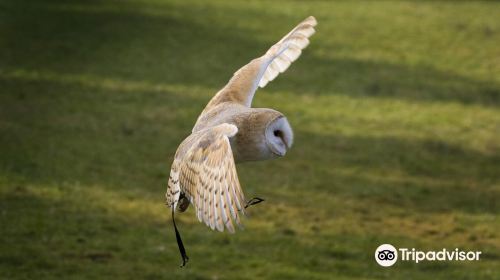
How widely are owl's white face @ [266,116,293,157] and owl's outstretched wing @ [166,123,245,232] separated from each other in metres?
0.21

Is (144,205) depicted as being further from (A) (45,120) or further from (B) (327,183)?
(A) (45,120)

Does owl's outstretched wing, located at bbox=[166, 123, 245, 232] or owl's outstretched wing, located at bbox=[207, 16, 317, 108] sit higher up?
owl's outstretched wing, located at bbox=[207, 16, 317, 108]

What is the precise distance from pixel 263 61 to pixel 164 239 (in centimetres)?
305

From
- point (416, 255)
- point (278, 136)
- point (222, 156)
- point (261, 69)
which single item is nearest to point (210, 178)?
point (222, 156)

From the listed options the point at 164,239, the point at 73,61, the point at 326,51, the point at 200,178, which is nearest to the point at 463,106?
the point at 326,51

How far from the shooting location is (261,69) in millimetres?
7953

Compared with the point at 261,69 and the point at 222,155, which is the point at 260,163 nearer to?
the point at 261,69

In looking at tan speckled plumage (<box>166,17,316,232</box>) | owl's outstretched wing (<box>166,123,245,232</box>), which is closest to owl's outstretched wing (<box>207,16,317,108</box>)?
tan speckled plumage (<box>166,17,316,232</box>)

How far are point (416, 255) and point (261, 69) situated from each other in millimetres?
3334

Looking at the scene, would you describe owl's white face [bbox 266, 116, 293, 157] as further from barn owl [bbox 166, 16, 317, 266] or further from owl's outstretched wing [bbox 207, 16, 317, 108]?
owl's outstretched wing [bbox 207, 16, 317, 108]

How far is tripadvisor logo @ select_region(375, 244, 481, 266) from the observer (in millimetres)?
10367

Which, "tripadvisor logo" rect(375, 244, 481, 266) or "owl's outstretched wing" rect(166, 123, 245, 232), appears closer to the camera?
"owl's outstretched wing" rect(166, 123, 245, 232)

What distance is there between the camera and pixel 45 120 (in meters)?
14.2

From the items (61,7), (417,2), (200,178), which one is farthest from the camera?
(417,2)
